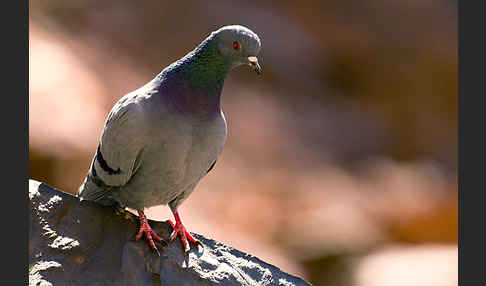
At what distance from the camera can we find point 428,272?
7.34 meters

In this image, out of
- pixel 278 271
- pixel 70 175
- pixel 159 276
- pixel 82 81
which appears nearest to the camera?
pixel 159 276

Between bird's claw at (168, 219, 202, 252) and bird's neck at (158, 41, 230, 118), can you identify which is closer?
bird's neck at (158, 41, 230, 118)

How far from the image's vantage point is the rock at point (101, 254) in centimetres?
280

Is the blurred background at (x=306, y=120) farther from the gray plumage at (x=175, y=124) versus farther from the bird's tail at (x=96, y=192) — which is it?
the gray plumage at (x=175, y=124)

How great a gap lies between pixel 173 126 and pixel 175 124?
0.01 metres

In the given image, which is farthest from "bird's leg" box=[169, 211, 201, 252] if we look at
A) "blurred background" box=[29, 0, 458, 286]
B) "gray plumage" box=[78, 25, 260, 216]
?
"blurred background" box=[29, 0, 458, 286]

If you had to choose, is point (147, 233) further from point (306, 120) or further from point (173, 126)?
point (306, 120)

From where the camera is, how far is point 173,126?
2945 millimetres

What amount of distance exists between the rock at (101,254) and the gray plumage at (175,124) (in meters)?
0.22

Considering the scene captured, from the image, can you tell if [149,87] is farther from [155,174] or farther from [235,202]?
[235,202]

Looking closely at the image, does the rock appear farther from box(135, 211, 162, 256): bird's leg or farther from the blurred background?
the blurred background

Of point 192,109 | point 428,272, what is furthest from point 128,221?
point 428,272

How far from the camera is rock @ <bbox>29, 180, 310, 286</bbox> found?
2805 millimetres

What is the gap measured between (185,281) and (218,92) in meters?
0.96
